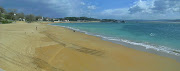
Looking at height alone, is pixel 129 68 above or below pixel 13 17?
below

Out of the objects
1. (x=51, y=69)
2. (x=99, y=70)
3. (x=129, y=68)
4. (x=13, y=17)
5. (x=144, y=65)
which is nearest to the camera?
(x=51, y=69)

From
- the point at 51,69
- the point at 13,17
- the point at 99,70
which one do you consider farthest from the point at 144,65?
the point at 13,17

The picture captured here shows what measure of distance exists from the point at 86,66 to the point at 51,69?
2019 millimetres

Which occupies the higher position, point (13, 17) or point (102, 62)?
point (13, 17)

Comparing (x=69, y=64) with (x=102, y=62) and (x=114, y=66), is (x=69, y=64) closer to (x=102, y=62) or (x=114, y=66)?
(x=102, y=62)

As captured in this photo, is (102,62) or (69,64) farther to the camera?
(102,62)

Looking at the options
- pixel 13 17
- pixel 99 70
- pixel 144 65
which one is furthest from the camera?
pixel 13 17

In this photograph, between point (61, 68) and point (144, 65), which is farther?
point (144, 65)

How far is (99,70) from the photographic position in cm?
524

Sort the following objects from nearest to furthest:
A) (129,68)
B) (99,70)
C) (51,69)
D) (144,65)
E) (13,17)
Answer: (51,69) → (99,70) → (129,68) → (144,65) → (13,17)

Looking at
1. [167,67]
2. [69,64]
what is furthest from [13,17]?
[167,67]

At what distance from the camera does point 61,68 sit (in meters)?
5.13

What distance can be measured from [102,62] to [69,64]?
2.23 metres

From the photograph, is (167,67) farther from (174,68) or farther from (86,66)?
(86,66)
